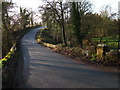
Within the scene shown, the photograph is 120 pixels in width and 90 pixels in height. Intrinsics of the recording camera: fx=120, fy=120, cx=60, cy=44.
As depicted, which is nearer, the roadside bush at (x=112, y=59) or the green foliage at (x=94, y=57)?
the roadside bush at (x=112, y=59)

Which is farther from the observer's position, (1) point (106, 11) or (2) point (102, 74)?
(1) point (106, 11)

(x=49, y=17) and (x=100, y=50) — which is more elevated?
(x=49, y=17)

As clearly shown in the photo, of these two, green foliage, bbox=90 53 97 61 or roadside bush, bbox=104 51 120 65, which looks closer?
roadside bush, bbox=104 51 120 65

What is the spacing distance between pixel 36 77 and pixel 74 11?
36.5ft

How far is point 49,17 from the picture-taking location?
2134 cm

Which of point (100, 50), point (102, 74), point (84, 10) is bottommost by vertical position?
point (102, 74)

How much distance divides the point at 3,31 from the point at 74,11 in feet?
31.2

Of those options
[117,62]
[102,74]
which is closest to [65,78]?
[102,74]

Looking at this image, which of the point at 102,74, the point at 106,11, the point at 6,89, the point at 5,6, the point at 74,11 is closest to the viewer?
the point at 6,89

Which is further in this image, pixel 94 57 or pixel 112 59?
pixel 94 57

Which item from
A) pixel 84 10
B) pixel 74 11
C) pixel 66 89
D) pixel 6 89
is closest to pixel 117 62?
pixel 66 89

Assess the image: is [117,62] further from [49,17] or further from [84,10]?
[84,10]

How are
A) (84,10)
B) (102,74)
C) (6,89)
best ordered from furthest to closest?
1. (84,10)
2. (102,74)
3. (6,89)

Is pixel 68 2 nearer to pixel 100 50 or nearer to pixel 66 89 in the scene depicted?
pixel 100 50
